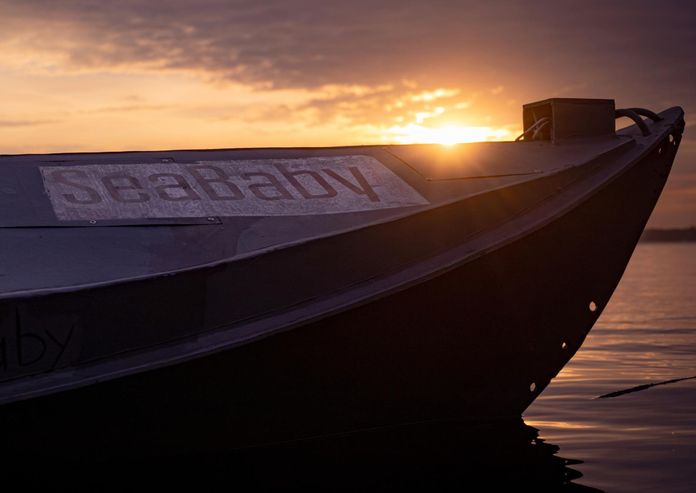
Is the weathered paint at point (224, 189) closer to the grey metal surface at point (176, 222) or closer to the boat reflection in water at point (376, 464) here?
the grey metal surface at point (176, 222)

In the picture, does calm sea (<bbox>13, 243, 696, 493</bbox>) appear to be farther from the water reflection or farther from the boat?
the boat

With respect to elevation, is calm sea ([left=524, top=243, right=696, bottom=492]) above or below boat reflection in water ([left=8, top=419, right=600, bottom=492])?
below

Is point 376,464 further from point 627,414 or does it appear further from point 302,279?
point 627,414

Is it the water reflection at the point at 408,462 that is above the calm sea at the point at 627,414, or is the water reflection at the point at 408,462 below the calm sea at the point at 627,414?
above

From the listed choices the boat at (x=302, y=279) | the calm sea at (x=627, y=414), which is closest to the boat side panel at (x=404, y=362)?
the boat at (x=302, y=279)

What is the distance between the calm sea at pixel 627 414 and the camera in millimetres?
6188

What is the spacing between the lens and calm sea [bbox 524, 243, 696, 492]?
20.3 feet

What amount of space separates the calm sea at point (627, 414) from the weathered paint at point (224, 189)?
2146mm

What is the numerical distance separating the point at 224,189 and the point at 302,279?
95cm

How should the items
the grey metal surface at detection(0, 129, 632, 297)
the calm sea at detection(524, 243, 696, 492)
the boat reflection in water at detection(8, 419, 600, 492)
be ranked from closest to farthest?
the grey metal surface at detection(0, 129, 632, 297) < the boat reflection in water at detection(8, 419, 600, 492) < the calm sea at detection(524, 243, 696, 492)

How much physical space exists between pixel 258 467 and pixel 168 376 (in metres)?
0.90

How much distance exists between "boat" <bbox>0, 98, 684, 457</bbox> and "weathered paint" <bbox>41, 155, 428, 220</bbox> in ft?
0.05

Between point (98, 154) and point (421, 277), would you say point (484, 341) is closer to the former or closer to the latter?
Answer: point (421, 277)

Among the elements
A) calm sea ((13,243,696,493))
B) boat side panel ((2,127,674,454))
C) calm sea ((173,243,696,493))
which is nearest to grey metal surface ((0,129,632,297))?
boat side panel ((2,127,674,454))
